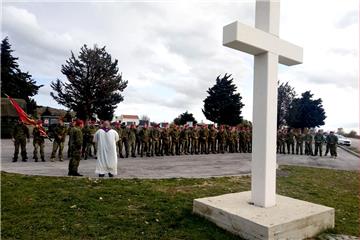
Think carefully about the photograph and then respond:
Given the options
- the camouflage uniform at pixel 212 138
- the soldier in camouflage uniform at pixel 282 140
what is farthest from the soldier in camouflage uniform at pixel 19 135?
the soldier in camouflage uniform at pixel 282 140

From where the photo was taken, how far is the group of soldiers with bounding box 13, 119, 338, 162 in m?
14.2

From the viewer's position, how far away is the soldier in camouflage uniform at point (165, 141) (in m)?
19.2

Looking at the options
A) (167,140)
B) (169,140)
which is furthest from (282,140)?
(167,140)

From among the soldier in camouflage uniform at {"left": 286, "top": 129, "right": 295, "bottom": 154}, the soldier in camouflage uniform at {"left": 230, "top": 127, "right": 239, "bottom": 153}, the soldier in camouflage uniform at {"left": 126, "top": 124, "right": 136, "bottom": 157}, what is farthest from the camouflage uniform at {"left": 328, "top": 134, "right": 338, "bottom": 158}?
the soldier in camouflage uniform at {"left": 126, "top": 124, "right": 136, "bottom": 157}

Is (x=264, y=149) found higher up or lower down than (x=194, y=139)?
higher up

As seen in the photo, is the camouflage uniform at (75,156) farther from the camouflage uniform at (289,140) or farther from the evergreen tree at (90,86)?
the evergreen tree at (90,86)

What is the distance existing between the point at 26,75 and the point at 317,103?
140ft

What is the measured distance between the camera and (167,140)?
63.3 ft

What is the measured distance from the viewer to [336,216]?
6523mm

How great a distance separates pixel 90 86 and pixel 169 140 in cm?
2631

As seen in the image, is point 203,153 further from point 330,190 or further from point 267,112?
point 267,112

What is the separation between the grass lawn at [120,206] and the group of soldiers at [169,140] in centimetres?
514

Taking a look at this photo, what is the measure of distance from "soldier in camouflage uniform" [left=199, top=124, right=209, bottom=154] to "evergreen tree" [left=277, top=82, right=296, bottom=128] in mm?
27922

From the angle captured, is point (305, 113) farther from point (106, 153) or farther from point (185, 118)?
point (106, 153)
